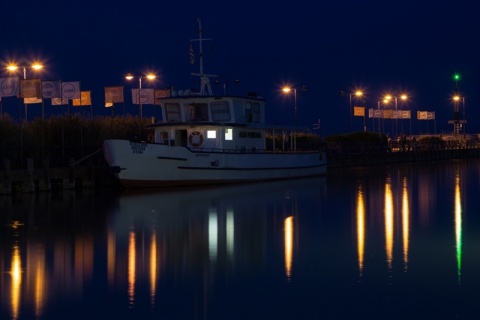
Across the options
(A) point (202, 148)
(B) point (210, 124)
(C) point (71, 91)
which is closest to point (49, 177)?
(C) point (71, 91)

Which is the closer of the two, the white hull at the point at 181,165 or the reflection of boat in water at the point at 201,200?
the reflection of boat in water at the point at 201,200

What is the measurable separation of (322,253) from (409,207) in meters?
10.8

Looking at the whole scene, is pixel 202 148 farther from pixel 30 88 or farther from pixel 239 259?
pixel 239 259

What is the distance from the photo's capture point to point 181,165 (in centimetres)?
3409

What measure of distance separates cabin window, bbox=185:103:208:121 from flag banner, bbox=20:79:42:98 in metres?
7.35

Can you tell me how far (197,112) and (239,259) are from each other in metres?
22.4

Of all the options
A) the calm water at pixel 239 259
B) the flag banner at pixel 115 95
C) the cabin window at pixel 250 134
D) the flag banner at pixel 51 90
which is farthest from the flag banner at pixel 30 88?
the cabin window at pixel 250 134

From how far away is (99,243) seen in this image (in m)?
18.2

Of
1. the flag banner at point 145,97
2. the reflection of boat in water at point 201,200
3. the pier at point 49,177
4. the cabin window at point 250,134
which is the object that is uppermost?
the flag banner at point 145,97

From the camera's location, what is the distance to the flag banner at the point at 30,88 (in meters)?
32.9

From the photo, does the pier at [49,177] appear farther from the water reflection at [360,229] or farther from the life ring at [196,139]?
the water reflection at [360,229]

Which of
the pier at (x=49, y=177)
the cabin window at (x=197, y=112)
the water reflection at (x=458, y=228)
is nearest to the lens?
the water reflection at (x=458, y=228)

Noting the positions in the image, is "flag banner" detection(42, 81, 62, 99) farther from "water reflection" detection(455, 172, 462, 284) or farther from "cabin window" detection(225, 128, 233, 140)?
"water reflection" detection(455, 172, 462, 284)

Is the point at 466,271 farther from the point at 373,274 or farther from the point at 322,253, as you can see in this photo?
the point at 322,253
